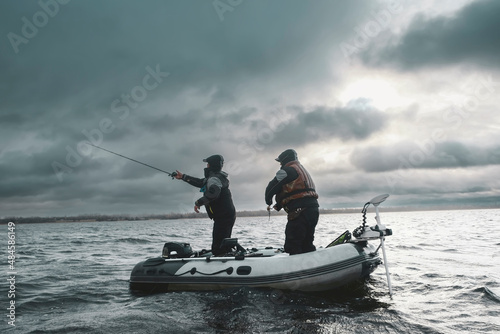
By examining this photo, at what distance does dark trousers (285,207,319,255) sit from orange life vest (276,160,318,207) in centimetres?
31

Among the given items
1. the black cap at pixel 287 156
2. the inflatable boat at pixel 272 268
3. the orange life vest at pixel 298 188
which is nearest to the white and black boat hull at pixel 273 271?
the inflatable boat at pixel 272 268

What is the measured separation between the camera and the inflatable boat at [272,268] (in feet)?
20.9

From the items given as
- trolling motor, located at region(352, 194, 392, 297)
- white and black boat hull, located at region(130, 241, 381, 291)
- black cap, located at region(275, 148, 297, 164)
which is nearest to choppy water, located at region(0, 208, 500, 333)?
white and black boat hull, located at region(130, 241, 381, 291)

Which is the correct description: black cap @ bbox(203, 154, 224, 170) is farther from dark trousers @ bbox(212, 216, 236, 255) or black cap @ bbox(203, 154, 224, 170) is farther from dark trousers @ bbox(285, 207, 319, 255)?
dark trousers @ bbox(285, 207, 319, 255)

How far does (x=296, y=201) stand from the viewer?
21.2 feet

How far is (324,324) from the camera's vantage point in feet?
16.1

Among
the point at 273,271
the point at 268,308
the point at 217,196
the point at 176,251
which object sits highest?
the point at 217,196

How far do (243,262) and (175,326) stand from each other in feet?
6.69

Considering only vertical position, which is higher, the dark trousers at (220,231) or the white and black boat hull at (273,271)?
the dark trousers at (220,231)

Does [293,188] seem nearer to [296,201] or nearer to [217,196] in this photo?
[296,201]

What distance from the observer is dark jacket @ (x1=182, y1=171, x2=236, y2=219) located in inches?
281

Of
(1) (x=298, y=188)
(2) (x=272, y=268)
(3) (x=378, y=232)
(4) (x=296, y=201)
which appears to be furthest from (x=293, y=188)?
→ (3) (x=378, y=232)

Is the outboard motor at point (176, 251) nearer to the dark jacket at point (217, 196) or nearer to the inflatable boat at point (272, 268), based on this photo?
the inflatable boat at point (272, 268)

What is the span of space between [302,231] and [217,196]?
1883 mm
